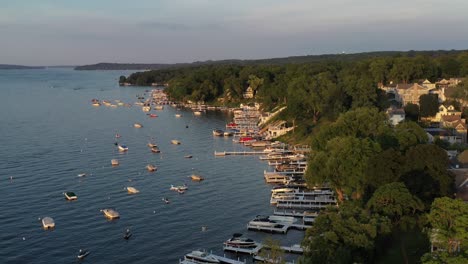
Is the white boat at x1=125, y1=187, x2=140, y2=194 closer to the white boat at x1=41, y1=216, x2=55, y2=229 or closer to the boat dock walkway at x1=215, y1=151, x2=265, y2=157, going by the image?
the white boat at x1=41, y1=216, x2=55, y2=229

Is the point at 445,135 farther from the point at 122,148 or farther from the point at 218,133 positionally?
the point at 122,148

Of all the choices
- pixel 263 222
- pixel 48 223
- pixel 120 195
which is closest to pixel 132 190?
pixel 120 195

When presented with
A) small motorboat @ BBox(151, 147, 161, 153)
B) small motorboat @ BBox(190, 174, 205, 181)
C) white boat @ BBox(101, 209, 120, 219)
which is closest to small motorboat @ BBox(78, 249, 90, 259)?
white boat @ BBox(101, 209, 120, 219)

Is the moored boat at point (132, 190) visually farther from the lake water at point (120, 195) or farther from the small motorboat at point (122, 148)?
the small motorboat at point (122, 148)

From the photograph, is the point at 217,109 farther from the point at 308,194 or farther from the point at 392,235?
the point at 392,235

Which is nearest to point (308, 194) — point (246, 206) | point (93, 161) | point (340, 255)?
point (246, 206)

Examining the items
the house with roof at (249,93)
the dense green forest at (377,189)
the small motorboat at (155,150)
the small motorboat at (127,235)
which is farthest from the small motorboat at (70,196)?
the house with roof at (249,93)
